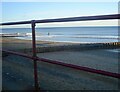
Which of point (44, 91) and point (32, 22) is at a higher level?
point (32, 22)

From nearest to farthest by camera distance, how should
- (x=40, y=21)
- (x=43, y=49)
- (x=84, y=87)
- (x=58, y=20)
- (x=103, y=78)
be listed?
(x=58, y=20) < (x=40, y=21) < (x=84, y=87) < (x=103, y=78) < (x=43, y=49)

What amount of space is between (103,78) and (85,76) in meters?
0.47

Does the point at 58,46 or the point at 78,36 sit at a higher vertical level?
the point at 78,36

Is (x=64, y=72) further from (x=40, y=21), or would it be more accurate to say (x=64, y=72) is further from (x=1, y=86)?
(x=40, y=21)

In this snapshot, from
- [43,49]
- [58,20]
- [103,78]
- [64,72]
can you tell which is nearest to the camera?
[58,20]

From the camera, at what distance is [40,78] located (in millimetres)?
5793

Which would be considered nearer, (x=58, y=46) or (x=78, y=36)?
(x=58, y=46)

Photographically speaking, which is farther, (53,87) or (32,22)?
(53,87)

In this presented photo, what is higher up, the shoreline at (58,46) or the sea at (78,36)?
the sea at (78,36)

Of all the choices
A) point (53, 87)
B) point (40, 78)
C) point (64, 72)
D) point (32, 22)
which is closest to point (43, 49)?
point (64, 72)

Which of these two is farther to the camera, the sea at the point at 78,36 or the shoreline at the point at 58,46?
the sea at the point at 78,36

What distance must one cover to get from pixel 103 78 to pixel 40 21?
128 inches

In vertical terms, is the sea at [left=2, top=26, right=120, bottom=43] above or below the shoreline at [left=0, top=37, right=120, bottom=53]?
above

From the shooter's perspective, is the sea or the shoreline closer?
the shoreline
